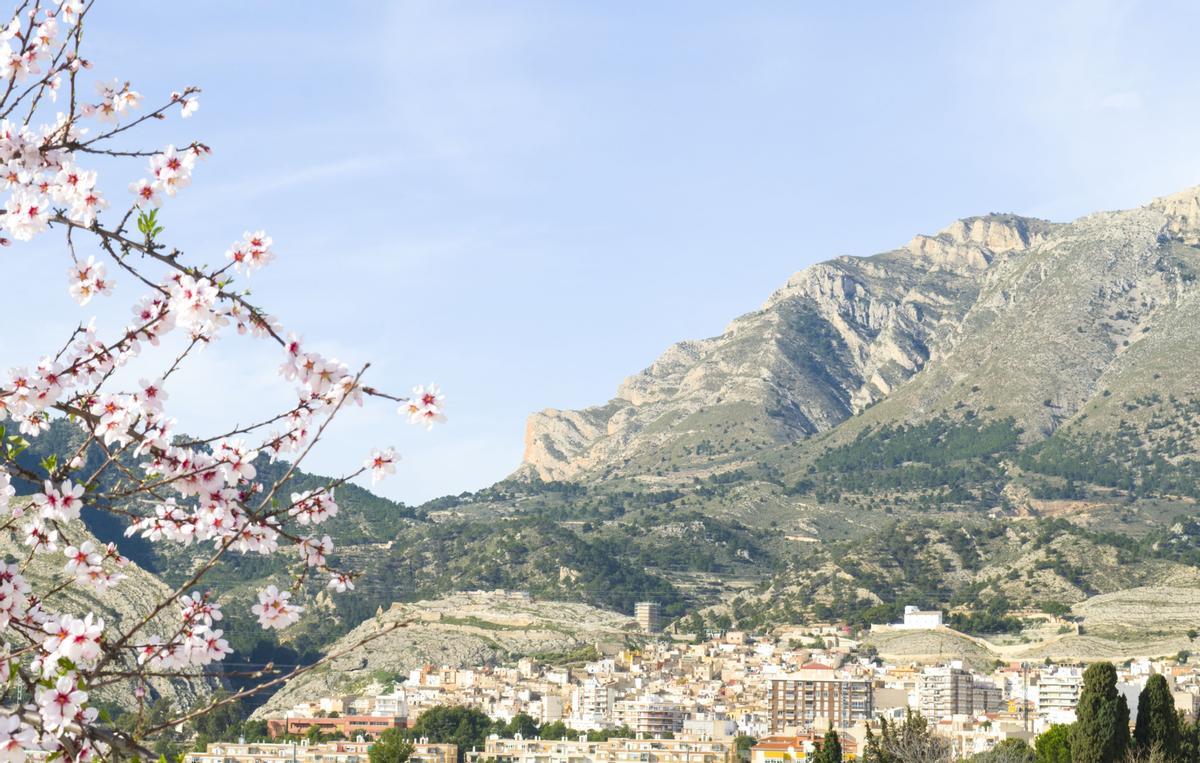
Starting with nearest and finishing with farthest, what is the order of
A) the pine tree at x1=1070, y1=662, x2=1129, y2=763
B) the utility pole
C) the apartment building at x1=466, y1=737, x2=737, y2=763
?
1. the pine tree at x1=1070, y1=662, x2=1129, y2=763
2. the apartment building at x1=466, y1=737, x2=737, y2=763
3. the utility pole

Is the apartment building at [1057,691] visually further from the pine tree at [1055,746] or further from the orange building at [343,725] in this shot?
the pine tree at [1055,746]

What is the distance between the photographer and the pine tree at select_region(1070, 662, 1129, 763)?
194 feet

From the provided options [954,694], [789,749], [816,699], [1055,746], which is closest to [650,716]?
[816,699]

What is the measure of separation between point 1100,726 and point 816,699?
80145mm

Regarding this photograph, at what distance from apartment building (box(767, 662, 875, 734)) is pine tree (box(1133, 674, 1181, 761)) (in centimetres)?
7392

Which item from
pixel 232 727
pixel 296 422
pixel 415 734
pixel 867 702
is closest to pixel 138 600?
pixel 232 727

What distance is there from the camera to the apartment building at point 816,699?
444 feet

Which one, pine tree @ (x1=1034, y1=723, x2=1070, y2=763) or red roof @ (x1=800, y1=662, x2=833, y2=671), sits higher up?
red roof @ (x1=800, y1=662, x2=833, y2=671)

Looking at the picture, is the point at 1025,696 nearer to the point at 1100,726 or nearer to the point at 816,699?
the point at 816,699

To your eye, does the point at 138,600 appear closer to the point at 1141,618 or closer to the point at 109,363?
the point at 1141,618

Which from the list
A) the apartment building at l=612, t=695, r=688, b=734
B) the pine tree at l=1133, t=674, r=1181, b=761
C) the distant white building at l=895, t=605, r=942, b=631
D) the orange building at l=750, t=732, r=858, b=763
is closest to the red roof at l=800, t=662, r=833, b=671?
the apartment building at l=612, t=695, r=688, b=734

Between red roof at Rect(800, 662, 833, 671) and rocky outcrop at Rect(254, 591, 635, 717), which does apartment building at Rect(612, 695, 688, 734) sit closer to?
red roof at Rect(800, 662, 833, 671)

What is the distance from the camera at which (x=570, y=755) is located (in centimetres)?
12106

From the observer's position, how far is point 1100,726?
59.2 meters
